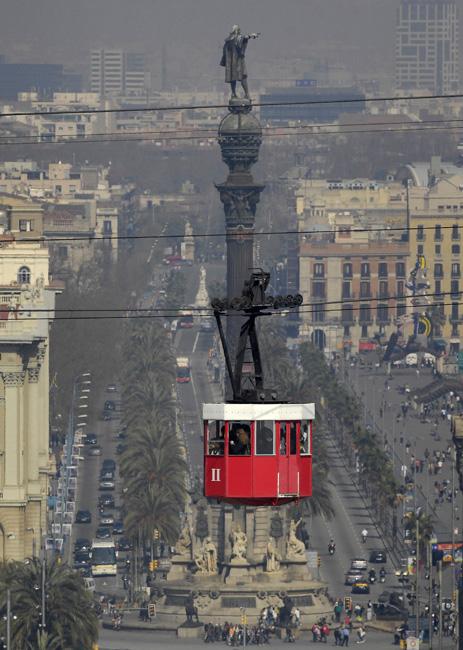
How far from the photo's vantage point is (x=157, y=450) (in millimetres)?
196375

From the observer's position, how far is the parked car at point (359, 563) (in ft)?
593

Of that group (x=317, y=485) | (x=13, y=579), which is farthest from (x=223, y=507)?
(x=13, y=579)

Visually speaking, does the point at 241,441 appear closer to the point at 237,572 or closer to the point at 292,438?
the point at 292,438

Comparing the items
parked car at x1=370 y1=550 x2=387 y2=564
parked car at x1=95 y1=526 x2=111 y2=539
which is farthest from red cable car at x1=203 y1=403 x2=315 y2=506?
parked car at x1=95 y1=526 x2=111 y2=539

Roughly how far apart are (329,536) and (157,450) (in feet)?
31.1

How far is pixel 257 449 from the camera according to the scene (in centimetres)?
7394

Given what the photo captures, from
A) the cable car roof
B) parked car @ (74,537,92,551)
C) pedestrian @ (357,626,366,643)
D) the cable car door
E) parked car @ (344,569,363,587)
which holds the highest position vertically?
the cable car roof

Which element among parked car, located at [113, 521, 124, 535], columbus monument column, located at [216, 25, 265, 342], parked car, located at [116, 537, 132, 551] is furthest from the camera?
parked car, located at [113, 521, 124, 535]

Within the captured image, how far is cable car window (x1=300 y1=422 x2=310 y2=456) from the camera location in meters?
74.8

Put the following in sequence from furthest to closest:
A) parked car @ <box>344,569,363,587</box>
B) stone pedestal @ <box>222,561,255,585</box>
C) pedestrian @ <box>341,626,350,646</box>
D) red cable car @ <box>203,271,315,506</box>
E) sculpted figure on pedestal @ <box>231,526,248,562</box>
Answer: parked car @ <box>344,569,363,587</box>, sculpted figure on pedestal @ <box>231,526,248,562</box>, stone pedestal @ <box>222,561,255,585</box>, pedestrian @ <box>341,626,350,646</box>, red cable car @ <box>203,271,315,506</box>

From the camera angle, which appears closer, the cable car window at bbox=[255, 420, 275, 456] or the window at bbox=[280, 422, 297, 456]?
the cable car window at bbox=[255, 420, 275, 456]

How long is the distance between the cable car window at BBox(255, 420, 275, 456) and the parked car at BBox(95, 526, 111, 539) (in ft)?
383

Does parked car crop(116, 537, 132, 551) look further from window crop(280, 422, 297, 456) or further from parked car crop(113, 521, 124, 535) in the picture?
window crop(280, 422, 297, 456)

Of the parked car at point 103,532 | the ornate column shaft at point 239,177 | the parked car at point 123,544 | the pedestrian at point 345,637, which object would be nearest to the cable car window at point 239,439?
the pedestrian at point 345,637
